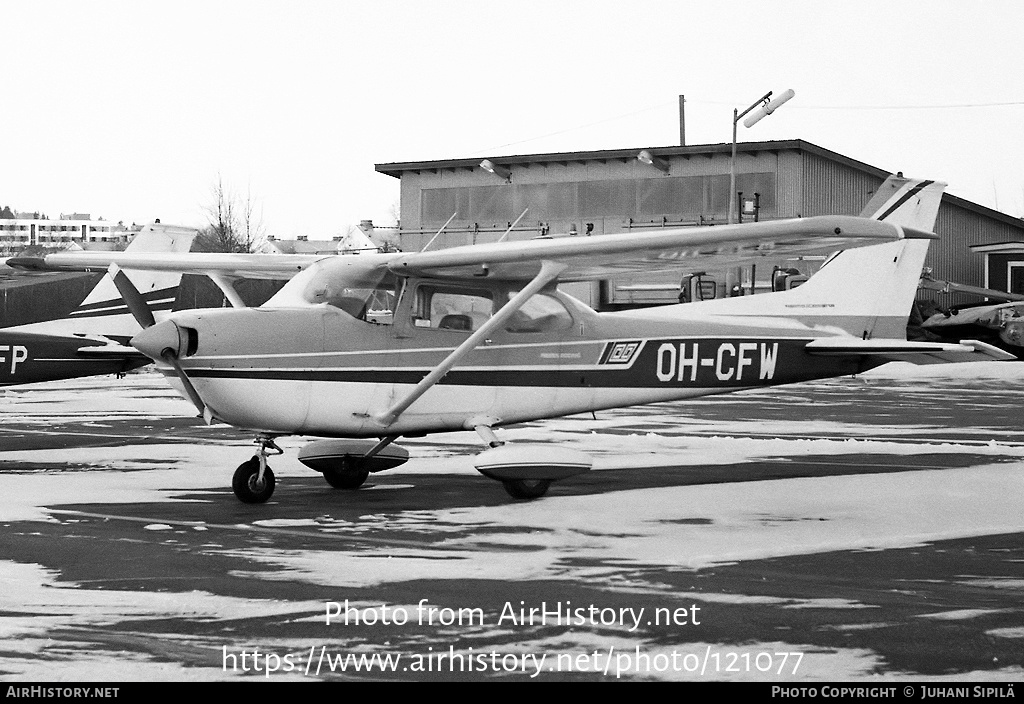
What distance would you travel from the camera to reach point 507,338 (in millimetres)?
10031

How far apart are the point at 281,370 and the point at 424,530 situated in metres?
1.77

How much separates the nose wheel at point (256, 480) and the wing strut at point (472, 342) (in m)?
0.88

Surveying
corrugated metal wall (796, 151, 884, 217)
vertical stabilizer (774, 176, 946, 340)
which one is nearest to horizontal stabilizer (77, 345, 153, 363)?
vertical stabilizer (774, 176, 946, 340)

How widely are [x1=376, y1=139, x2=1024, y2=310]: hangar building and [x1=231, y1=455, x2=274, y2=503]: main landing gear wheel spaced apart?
101 ft

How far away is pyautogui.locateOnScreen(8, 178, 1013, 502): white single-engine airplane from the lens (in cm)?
880

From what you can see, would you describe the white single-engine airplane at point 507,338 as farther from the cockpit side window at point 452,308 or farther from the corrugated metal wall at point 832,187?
the corrugated metal wall at point 832,187

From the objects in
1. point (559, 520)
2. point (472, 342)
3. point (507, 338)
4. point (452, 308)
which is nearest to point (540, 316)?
point (507, 338)

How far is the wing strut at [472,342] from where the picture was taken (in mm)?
9258

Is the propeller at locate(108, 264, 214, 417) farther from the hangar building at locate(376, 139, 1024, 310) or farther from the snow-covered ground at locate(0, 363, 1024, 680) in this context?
the hangar building at locate(376, 139, 1024, 310)

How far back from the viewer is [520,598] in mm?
5922

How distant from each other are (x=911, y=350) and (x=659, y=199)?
113 ft

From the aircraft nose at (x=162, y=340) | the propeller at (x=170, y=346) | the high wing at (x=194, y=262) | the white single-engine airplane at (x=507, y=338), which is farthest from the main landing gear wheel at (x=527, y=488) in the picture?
the high wing at (x=194, y=262)
